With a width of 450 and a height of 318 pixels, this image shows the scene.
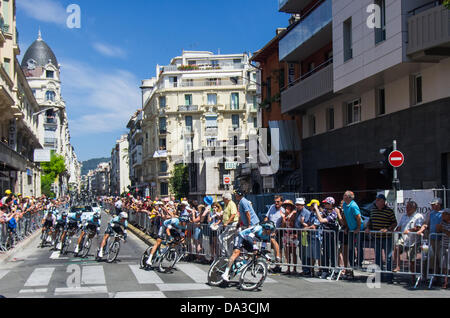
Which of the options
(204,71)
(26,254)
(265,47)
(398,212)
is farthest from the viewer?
(204,71)

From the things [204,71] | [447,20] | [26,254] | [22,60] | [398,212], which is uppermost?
[22,60]

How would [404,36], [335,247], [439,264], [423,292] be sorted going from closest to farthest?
[423,292], [439,264], [335,247], [404,36]

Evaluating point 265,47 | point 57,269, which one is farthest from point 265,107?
point 57,269

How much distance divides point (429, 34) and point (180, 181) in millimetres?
54364

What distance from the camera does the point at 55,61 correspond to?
359 ft

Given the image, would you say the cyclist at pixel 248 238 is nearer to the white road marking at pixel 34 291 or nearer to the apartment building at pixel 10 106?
the white road marking at pixel 34 291

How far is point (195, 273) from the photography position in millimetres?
12211

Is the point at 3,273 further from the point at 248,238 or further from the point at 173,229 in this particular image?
the point at 248,238

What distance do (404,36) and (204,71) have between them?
61.1m

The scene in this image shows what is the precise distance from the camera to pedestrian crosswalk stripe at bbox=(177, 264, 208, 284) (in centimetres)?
1123

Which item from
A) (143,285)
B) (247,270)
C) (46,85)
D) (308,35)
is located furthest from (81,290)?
(46,85)

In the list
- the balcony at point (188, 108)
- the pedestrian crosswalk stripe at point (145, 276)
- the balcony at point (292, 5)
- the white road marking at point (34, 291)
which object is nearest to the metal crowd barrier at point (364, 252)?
the pedestrian crosswalk stripe at point (145, 276)

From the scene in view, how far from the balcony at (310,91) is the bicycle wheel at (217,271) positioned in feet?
45.4
